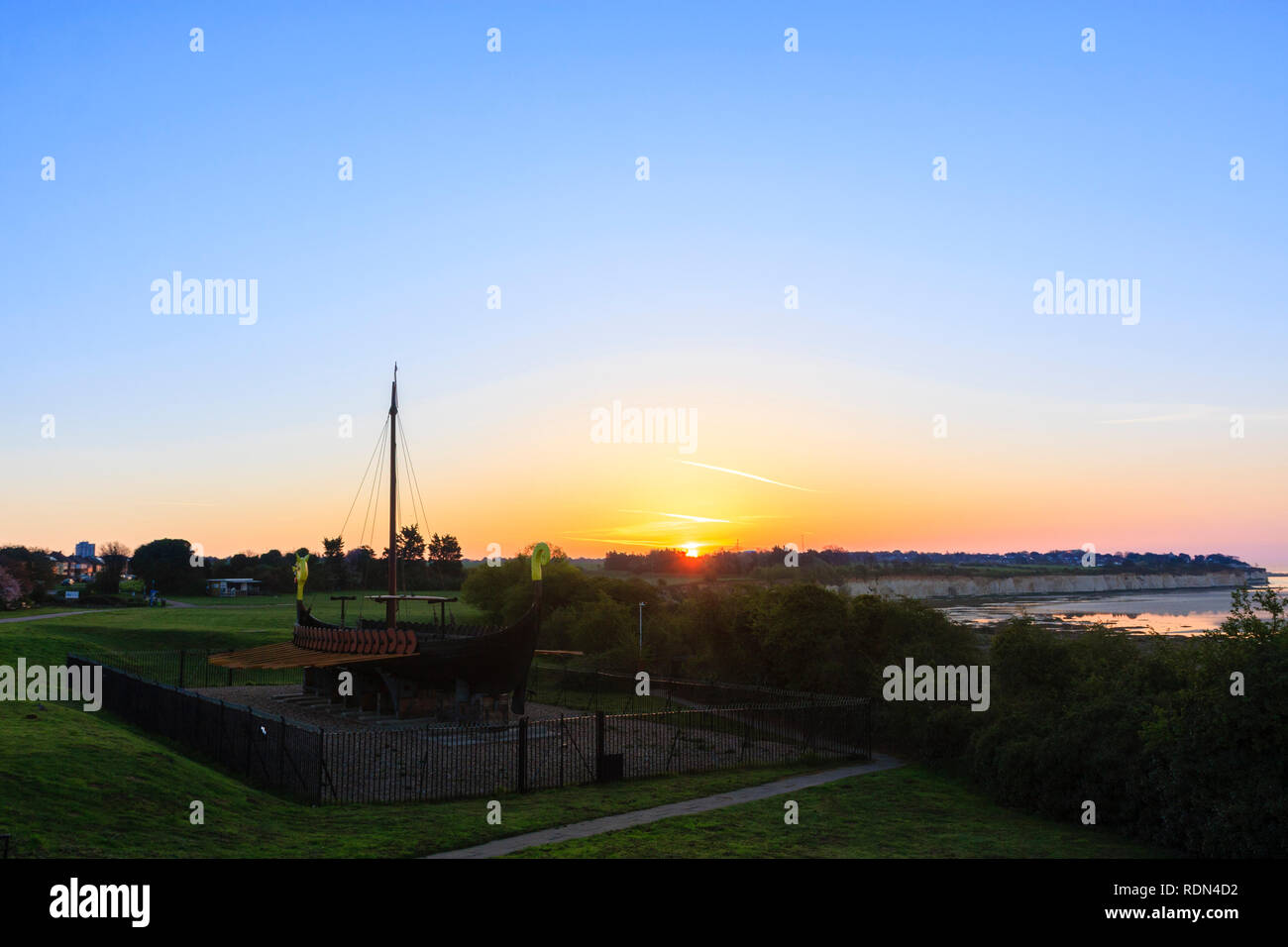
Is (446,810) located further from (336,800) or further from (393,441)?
(393,441)

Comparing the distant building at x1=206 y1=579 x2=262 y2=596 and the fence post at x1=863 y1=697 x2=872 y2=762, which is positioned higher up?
the fence post at x1=863 y1=697 x2=872 y2=762

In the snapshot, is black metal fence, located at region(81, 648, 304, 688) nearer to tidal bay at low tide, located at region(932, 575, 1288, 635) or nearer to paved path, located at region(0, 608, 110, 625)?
paved path, located at region(0, 608, 110, 625)

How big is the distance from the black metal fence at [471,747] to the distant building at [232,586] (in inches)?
3062

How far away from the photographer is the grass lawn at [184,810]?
11192 millimetres

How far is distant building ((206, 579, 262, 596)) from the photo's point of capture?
98.7 m

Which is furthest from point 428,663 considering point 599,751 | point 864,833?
point 864,833

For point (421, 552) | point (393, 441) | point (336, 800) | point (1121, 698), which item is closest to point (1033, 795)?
point (1121, 698)

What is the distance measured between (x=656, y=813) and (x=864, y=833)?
3654 mm

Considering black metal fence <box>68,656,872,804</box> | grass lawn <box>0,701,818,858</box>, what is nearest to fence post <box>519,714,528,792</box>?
black metal fence <box>68,656,872,804</box>

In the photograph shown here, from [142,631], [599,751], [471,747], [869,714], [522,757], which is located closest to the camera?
[522,757]

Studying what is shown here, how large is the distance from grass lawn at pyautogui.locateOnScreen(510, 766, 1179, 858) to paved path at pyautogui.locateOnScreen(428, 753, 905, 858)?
360 mm

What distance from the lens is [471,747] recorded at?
21516 millimetres

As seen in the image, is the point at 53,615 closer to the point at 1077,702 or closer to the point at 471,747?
the point at 471,747

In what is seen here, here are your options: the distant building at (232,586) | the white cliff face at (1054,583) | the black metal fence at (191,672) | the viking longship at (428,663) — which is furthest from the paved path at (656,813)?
the white cliff face at (1054,583)
